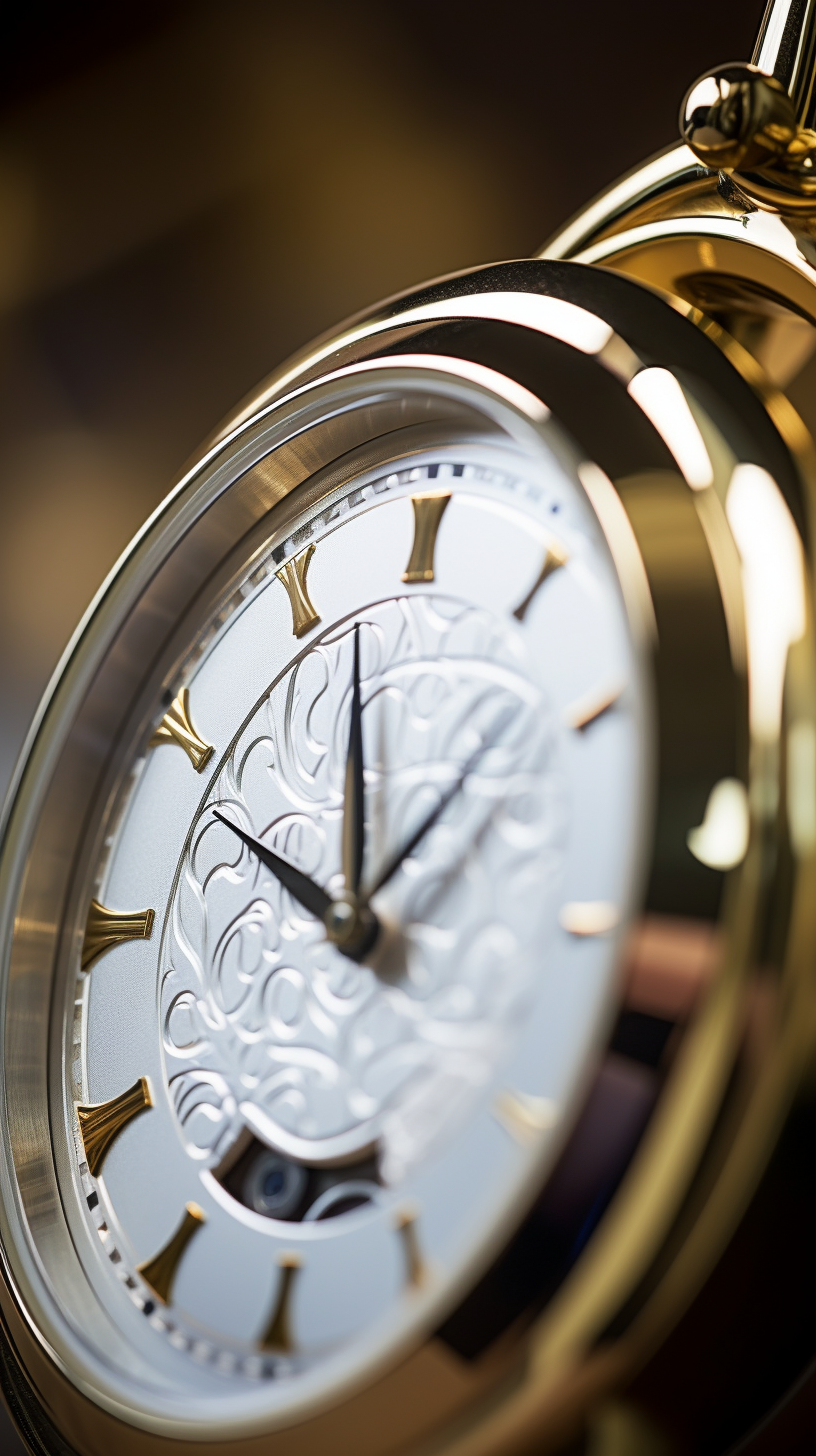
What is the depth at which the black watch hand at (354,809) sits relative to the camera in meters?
0.35

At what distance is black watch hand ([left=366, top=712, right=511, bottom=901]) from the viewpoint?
32cm

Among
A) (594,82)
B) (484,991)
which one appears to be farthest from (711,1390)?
(594,82)

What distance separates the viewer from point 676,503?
0.30 m

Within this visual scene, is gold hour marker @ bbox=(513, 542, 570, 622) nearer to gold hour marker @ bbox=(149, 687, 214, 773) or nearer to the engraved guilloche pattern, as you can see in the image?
the engraved guilloche pattern

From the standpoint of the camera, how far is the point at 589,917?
27cm

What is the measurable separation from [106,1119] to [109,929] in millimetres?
68

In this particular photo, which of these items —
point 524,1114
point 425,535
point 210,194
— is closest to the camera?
point 524,1114

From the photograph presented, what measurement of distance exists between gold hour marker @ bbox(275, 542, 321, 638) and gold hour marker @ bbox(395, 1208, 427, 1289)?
0.19 meters

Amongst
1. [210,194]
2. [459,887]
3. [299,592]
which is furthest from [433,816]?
[210,194]

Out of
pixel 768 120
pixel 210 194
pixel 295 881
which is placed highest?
pixel 210 194

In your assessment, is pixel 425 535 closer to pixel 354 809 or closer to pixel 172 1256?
pixel 354 809

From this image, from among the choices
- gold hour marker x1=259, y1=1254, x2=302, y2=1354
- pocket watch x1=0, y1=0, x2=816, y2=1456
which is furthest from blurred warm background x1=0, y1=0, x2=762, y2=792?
gold hour marker x1=259, y1=1254, x2=302, y2=1354

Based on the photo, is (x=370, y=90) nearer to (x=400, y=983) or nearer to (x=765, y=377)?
(x=765, y=377)

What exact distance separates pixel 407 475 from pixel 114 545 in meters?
0.37
